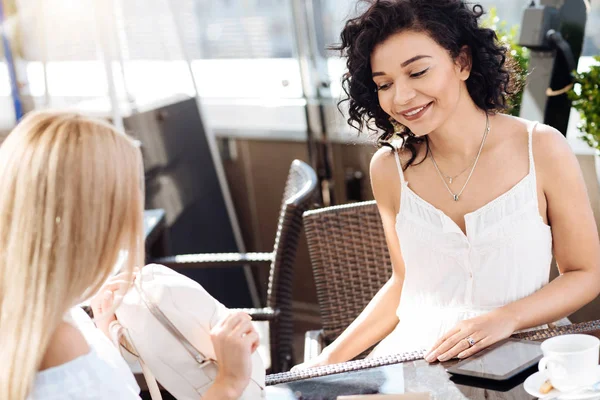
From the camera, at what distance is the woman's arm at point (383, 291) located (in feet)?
6.04

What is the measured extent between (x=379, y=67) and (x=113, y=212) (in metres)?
0.92

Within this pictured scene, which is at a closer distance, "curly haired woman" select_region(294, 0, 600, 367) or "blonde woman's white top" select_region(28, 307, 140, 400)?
"blonde woman's white top" select_region(28, 307, 140, 400)

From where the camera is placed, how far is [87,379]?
3.31 feet

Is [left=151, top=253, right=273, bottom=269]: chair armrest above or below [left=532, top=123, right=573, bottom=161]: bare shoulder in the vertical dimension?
below

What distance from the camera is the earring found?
6.37ft

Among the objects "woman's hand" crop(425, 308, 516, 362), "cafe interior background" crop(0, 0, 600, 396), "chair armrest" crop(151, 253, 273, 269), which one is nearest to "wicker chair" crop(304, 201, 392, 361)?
"chair armrest" crop(151, 253, 273, 269)

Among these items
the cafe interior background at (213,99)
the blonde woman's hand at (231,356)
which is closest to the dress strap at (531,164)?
the blonde woman's hand at (231,356)

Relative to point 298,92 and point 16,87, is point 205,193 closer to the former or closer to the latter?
point 298,92

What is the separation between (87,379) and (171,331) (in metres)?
0.15

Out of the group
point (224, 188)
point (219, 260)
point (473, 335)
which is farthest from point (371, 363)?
point (224, 188)

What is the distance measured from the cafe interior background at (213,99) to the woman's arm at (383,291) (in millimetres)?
1577

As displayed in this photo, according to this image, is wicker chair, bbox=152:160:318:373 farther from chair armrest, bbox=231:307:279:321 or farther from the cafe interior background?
the cafe interior background

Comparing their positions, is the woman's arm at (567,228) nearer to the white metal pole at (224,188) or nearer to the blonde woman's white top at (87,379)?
the blonde woman's white top at (87,379)

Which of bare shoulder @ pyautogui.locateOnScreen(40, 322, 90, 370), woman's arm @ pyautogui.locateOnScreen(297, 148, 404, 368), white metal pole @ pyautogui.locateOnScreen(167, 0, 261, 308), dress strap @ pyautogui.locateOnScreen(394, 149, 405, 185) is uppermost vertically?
bare shoulder @ pyautogui.locateOnScreen(40, 322, 90, 370)
